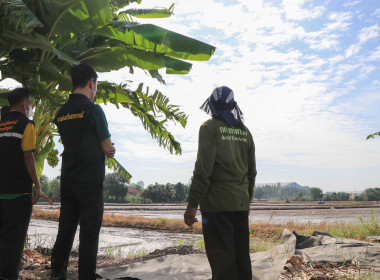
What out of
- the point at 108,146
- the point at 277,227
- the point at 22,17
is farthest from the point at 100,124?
the point at 277,227

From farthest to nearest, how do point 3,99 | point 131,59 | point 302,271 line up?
point 3,99 → point 131,59 → point 302,271

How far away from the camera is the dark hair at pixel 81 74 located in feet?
9.55

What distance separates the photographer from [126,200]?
2552 inches

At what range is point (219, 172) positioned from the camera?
106 inches

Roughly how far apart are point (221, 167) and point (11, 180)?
1852 mm

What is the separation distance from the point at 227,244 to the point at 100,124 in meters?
1.36

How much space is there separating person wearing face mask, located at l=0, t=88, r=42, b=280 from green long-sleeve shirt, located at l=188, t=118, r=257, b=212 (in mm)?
1509

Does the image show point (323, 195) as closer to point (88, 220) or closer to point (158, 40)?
Result: point (158, 40)

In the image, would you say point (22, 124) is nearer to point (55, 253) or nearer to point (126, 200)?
point (55, 253)

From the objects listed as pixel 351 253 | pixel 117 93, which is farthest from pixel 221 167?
pixel 117 93

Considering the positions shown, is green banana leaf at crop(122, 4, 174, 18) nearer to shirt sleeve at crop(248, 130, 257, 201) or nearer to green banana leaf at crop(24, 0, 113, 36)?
green banana leaf at crop(24, 0, 113, 36)

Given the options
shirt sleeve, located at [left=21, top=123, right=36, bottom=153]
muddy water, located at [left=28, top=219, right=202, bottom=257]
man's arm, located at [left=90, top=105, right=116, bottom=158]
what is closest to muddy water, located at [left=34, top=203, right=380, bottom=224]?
muddy water, located at [left=28, top=219, right=202, bottom=257]

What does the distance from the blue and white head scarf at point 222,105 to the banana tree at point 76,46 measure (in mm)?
2535

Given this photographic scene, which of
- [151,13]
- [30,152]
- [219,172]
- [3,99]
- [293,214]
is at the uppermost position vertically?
[151,13]
